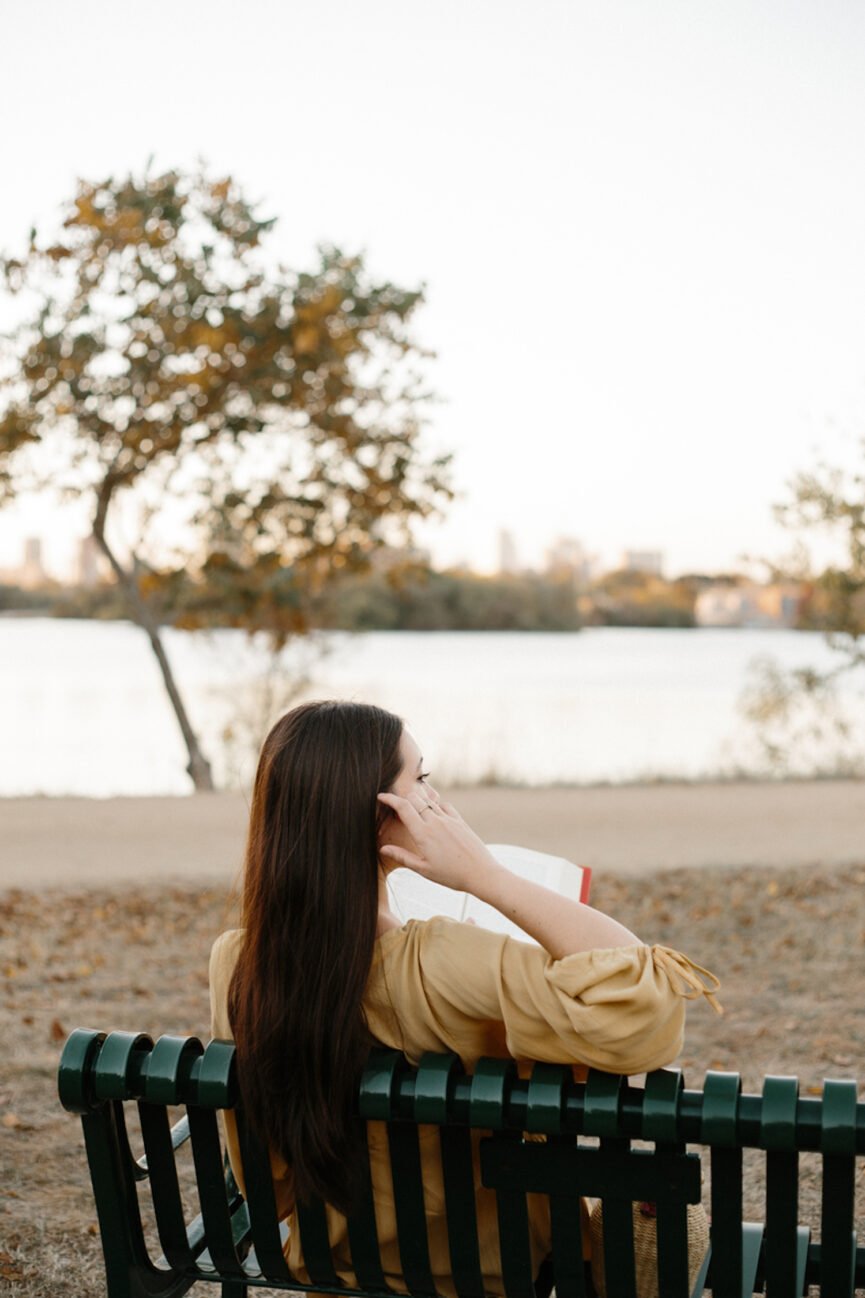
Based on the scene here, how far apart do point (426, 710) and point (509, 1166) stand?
20303 mm

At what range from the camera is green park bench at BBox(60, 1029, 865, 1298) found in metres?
1.93

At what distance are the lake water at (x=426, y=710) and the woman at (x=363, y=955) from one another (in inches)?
128

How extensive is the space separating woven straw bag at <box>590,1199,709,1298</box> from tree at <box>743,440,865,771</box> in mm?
13927

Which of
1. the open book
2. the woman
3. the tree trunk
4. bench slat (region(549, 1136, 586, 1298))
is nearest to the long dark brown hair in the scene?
the woman

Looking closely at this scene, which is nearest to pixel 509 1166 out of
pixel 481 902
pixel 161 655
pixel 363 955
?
pixel 363 955

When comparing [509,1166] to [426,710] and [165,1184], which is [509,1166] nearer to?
[165,1184]

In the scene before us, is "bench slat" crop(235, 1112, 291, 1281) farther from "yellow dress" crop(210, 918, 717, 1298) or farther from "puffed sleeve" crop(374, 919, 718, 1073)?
"puffed sleeve" crop(374, 919, 718, 1073)

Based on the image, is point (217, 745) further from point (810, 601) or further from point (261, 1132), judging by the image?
point (261, 1132)

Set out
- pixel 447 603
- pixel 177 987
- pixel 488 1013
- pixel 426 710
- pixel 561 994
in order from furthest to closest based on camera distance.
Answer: pixel 447 603 < pixel 426 710 < pixel 177 987 < pixel 488 1013 < pixel 561 994

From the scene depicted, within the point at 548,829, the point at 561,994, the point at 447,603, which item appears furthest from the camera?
the point at 447,603

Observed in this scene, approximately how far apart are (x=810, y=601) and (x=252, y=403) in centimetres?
679

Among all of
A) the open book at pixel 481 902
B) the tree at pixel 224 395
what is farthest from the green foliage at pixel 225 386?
the open book at pixel 481 902

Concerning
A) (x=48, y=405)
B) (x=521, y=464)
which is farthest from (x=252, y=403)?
(x=521, y=464)

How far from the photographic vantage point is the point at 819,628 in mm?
16359
